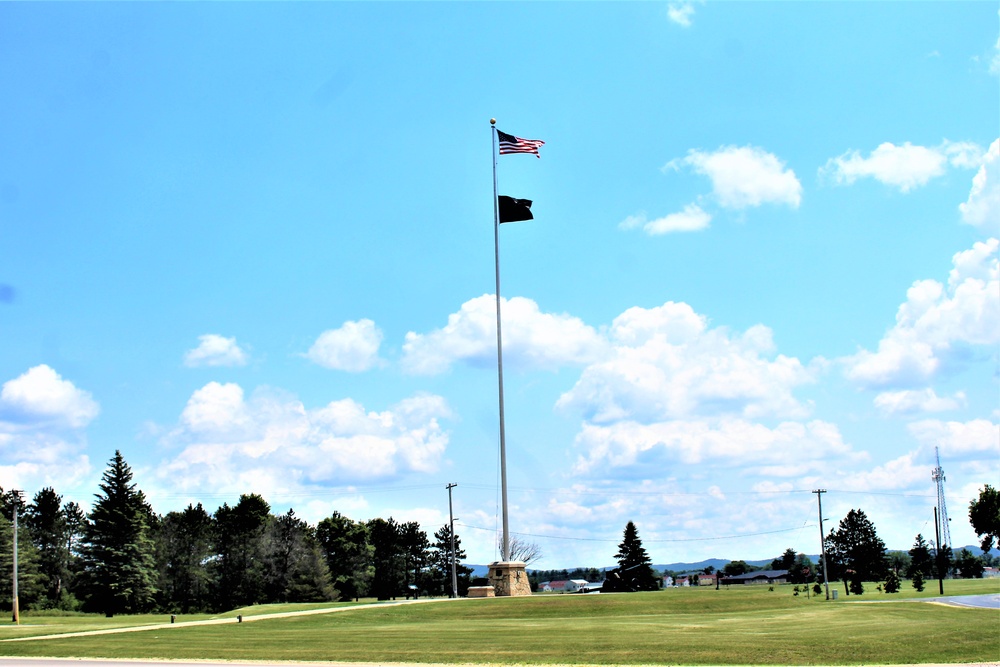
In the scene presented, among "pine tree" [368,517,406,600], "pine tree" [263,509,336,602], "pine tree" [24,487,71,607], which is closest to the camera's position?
"pine tree" [263,509,336,602]

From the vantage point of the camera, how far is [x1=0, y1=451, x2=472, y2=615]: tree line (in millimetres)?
76250

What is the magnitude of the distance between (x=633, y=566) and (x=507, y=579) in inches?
2526

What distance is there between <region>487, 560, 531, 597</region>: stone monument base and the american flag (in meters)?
20.9

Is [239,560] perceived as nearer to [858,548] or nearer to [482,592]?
[482,592]

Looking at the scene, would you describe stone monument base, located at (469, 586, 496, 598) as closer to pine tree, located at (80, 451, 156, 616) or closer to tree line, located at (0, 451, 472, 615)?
tree line, located at (0, 451, 472, 615)

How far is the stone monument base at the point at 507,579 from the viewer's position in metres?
43.7

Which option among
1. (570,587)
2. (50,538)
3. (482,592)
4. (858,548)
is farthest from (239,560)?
(858,548)

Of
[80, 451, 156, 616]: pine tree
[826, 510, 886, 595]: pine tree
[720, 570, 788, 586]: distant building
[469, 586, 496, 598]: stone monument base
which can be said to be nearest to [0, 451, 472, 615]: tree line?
[80, 451, 156, 616]: pine tree

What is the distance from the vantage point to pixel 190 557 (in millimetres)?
96250

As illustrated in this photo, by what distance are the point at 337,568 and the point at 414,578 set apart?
20.7 m

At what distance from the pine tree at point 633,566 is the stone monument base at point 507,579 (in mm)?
54919

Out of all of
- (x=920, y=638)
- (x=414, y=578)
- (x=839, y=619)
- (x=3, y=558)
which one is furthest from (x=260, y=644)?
(x=414, y=578)

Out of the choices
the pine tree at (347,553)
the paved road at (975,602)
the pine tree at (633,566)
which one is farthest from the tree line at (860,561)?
the pine tree at (347,553)

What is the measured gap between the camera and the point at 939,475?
12381cm
